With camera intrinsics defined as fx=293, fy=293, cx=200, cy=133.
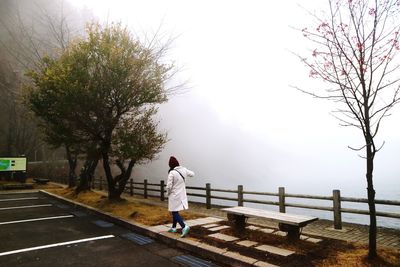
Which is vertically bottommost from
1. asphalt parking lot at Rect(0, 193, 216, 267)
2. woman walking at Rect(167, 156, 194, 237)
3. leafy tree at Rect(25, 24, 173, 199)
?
asphalt parking lot at Rect(0, 193, 216, 267)

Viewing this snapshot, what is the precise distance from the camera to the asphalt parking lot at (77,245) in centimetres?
562

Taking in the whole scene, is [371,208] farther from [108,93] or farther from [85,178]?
[85,178]

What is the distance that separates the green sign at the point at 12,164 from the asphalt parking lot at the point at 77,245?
14.1m

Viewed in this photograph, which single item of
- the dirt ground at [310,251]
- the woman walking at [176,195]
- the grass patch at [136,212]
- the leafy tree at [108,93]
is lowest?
the grass patch at [136,212]

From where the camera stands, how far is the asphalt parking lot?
562 cm

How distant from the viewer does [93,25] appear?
12320 millimetres

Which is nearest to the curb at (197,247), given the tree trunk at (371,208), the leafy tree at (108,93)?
the tree trunk at (371,208)

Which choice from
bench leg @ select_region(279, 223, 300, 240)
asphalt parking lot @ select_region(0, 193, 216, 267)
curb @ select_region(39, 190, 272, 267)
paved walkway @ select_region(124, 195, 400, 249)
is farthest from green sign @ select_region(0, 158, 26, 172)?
bench leg @ select_region(279, 223, 300, 240)

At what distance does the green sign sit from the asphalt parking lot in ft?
46.2

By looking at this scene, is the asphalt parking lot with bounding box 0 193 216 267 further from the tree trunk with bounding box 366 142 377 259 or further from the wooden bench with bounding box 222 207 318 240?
the tree trunk with bounding box 366 142 377 259

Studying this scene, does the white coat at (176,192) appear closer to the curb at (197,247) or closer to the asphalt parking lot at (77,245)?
the curb at (197,247)

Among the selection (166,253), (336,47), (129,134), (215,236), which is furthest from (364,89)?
(129,134)

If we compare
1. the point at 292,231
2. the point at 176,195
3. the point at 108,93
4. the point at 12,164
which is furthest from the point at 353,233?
the point at 12,164

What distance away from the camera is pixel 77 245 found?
6.70 m
